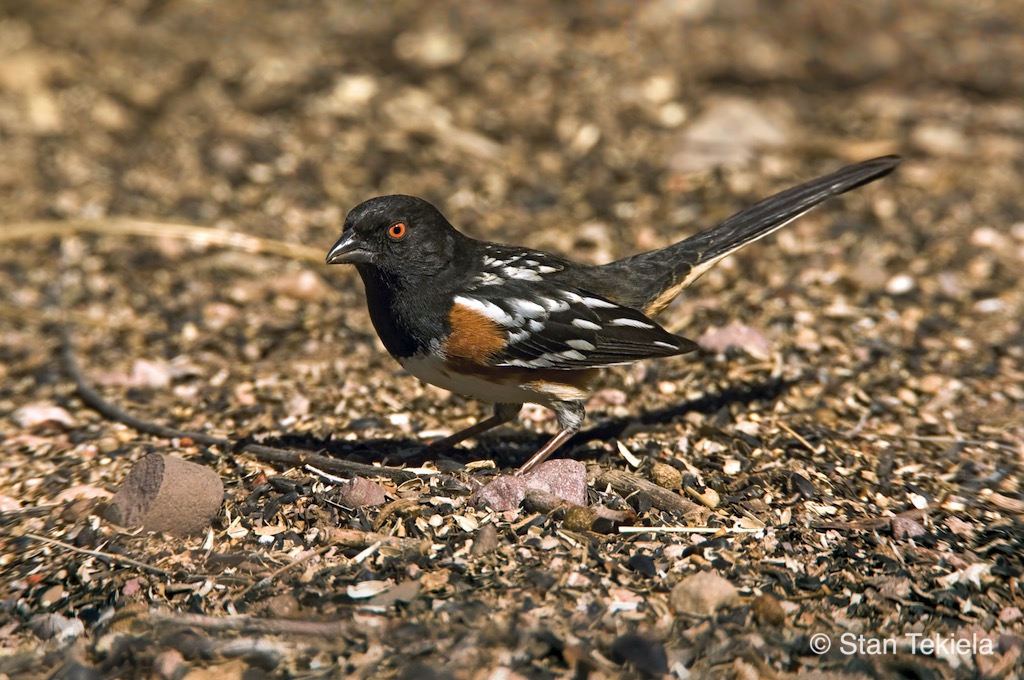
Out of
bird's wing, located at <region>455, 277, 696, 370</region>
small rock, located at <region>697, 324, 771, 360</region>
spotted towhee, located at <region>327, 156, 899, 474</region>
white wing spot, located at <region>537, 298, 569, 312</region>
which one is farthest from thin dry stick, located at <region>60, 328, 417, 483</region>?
small rock, located at <region>697, 324, 771, 360</region>

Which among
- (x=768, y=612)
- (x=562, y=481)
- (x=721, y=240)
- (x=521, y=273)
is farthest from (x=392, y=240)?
(x=768, y=612)

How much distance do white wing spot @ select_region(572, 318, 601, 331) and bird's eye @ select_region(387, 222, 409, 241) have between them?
31.7 inches

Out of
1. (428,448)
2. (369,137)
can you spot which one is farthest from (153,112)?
(428,448)

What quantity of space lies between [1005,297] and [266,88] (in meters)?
5.52

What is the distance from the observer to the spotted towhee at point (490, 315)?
14.5ft

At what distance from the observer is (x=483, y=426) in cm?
490

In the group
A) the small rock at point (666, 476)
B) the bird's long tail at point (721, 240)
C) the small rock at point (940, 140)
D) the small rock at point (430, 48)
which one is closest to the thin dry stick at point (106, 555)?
the small rock at point (666, 476)

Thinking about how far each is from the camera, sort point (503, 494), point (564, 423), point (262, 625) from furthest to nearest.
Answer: point (564, 423)
point (503, 494)
point (262, 625)

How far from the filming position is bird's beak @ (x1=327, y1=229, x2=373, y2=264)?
4.43m

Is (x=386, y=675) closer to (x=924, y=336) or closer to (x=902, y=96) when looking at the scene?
(x=924, y=336)

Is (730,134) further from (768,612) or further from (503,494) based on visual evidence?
(768,612)

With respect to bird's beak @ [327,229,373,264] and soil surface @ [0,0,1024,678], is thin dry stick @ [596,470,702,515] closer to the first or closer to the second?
soil surface @ [0,0,1024,678]

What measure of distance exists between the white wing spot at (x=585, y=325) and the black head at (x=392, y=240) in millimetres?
610

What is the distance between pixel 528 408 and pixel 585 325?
92 centimetres
